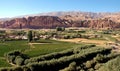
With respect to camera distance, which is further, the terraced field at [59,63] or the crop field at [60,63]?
the terraced field at [59,63]

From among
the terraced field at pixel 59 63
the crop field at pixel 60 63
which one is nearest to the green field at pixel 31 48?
the terraced field at pixel 59 63

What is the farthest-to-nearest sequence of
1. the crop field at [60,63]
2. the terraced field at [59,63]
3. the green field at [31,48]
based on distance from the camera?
the green field at [31,48], the terraced field at [59,63], the crop field at [60,63]

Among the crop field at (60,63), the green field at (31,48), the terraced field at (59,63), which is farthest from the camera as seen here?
the green field at (31,48)

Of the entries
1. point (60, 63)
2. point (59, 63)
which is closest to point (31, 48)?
point (60, 63)

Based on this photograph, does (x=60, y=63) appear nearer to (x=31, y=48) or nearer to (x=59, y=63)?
(x=59, y=63)

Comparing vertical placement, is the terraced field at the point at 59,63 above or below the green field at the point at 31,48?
above

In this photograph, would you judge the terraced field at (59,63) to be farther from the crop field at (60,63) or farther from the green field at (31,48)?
the green field at (31,48)

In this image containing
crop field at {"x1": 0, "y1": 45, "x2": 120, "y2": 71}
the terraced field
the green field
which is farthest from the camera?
the green field

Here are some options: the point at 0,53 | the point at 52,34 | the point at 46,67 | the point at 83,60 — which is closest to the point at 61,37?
the point at 52,34

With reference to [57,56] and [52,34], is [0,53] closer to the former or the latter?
[57,56]

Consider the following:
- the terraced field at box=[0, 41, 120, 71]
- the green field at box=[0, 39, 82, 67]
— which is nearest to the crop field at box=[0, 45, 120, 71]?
the terraced field at box=[0, 41, 120, 71]

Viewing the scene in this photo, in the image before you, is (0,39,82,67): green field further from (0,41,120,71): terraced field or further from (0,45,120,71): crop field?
(0,45,120,71): crop field
